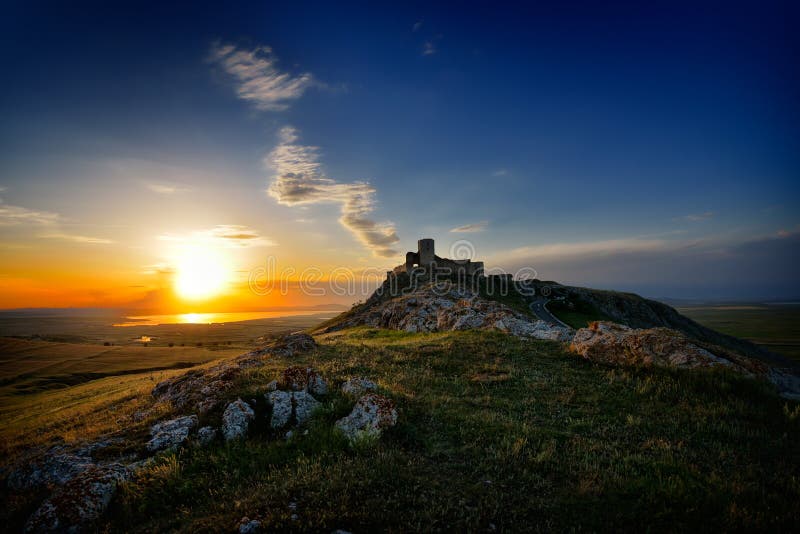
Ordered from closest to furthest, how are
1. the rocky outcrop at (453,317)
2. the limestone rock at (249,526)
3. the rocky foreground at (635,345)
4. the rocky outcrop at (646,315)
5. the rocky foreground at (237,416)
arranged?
the limestone rock at (249,526), the rocky foreground at (237,416), the rocky foreground at (635,345), the rocky outcrop at (453,317), the rocky outcrop at (646,315)

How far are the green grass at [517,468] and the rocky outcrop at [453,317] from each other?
12062mm

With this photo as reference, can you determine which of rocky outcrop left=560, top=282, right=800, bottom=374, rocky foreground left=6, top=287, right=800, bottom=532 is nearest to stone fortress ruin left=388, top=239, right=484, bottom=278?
rocky outcrop left=560, top=282, right=800, bottom=374

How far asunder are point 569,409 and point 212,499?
417 inches

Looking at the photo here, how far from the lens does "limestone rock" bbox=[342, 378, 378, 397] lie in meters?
11.2

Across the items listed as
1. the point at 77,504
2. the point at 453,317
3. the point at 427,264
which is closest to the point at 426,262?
the point at 427,264

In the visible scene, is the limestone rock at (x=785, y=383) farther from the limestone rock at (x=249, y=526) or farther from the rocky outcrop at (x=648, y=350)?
the limestone rock at (x=249, y=526)

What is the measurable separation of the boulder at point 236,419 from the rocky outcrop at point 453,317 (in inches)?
781

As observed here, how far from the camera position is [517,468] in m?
7.11

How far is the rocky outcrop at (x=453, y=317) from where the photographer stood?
25344 millimetres

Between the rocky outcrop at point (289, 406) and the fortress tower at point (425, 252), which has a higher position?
the fortress tower at point (425, 252)

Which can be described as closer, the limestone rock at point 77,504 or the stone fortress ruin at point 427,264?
the limestone rock at point 77,504

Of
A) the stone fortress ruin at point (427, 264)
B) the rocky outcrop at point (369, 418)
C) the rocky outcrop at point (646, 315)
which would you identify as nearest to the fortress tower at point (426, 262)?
the stone fortress ruin at point (427, 264)

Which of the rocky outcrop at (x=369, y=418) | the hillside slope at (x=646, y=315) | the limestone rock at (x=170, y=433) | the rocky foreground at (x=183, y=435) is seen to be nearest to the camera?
the rocky foreground at (x=183, y=435)

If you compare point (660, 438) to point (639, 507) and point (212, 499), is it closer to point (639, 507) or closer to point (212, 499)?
point (639, 507)
